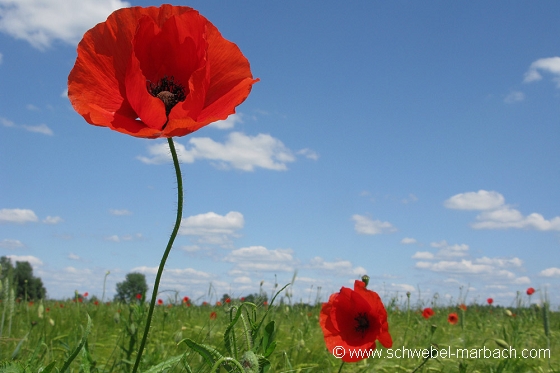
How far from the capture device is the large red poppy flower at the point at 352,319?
101 inches

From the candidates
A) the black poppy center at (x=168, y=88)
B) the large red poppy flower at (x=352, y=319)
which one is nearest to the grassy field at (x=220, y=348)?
the large red poppy flower at (x=352, y=319)

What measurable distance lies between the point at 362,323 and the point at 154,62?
187 cm

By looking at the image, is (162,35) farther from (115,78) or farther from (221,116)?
(221,116)

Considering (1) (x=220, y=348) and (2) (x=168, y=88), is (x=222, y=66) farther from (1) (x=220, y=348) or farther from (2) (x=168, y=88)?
(1) (x=220, y=348)

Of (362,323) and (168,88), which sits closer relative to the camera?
(168,88)

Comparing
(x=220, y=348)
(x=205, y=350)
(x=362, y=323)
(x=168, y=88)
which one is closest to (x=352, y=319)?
(x=362, y=323)

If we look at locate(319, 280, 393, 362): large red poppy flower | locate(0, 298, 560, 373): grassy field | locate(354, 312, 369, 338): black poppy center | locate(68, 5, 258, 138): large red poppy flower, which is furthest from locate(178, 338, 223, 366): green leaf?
locate(354, 312, 369, 338): black poppy center

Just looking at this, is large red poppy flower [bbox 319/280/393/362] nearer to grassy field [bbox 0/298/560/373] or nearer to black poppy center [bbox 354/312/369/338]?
black poppy center [bbox 354/312/369/338]

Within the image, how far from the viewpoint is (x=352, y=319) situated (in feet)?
A: 9.04

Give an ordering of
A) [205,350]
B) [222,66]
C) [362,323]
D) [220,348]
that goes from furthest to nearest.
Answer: [220,348]
[362,323]
[205,350]
[222,66]

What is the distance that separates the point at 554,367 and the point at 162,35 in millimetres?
3103

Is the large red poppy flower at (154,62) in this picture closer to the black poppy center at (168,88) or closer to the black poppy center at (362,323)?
the black poppy center at (168,88)

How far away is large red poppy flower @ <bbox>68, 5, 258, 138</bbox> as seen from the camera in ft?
4.12

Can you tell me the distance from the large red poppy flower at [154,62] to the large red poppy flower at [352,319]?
5.31 feet
